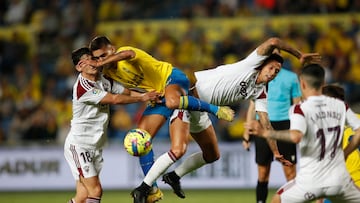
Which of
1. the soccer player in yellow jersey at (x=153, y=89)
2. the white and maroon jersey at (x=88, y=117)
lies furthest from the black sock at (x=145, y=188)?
the white and maroon jersey at (x=88, y=117)

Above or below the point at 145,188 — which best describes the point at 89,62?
above

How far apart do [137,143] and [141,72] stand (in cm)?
95

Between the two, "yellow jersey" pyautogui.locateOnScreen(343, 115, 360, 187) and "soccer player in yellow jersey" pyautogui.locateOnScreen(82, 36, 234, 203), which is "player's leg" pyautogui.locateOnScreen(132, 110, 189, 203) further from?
"yellow jersey" pyautogui.locateOnScreen(343, 115, 360, 187)

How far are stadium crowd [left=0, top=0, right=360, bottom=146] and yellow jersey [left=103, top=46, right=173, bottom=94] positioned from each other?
587 cm

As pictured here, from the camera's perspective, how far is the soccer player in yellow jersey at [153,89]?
8.98 metres

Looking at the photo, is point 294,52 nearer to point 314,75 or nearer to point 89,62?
point 314,75

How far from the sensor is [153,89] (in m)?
9.55

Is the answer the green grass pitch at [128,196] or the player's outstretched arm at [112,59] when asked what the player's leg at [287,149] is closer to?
the green grass pitch at [128,196]

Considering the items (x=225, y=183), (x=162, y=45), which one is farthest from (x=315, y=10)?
(x=225, y=183)

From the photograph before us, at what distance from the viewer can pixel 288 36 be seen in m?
16.8

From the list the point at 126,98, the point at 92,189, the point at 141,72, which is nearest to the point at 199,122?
the point at 141,72

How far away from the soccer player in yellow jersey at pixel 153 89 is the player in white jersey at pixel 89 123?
183 millimetres

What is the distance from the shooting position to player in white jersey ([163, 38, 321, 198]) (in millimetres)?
9211

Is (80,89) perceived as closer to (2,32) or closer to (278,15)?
(278,15)
